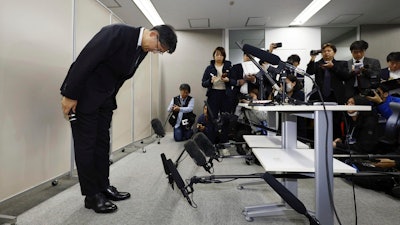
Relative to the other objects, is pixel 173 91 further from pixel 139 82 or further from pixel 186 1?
pixel 186 1

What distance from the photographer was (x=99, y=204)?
138cm

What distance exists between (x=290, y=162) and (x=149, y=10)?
3.89 m

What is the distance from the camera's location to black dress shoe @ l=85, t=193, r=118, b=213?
138cm

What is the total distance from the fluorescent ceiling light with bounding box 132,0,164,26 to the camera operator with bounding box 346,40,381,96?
3.09 m

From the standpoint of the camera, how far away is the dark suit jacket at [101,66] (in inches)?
49.3

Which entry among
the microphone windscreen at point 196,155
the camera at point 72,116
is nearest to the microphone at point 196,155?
the microphone windscreen at point 196,155

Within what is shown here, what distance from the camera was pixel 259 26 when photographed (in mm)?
4805

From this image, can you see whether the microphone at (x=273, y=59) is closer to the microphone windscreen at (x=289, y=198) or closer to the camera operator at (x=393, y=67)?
the microphone windscreen at (x=289, y=198)

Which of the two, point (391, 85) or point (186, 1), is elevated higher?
point (186, 1)

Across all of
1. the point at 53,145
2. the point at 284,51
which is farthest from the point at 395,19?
the point at 53,145

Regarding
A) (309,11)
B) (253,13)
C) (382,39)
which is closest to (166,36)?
(253,13)

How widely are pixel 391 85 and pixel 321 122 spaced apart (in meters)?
1.80

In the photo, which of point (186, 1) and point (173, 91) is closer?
point (186, 1)

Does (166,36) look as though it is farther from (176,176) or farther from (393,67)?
(393,67)
